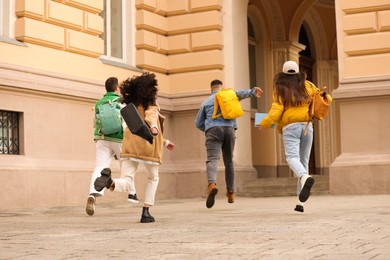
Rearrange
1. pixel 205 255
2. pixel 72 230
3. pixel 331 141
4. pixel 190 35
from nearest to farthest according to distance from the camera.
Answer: pixel 205 255 < pixel 72 230 < pixel 190 35 < pixel 331 141

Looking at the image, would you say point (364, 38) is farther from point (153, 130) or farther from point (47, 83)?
point (153, 130)

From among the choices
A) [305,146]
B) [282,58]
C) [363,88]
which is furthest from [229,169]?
[282,58]

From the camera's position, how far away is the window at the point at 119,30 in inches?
616

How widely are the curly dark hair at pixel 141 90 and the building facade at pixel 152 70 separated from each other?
4424 mm

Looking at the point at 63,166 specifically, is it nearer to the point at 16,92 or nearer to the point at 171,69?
the point at 16,92

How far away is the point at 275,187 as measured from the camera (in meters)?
15.9

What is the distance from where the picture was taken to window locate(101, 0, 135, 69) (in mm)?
15648

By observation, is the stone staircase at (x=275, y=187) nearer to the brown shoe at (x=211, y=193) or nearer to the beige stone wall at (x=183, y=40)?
the beige stone wall at (x=183, y=40)

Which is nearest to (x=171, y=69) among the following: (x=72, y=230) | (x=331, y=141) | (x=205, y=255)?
(x=331, y=141)

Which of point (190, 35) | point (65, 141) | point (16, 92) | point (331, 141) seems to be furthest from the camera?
point (331, 141)

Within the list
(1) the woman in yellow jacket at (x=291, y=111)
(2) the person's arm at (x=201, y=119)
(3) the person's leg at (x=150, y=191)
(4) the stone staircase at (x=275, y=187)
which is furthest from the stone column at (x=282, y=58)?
(3) the person's leg at (x=150, y=191)

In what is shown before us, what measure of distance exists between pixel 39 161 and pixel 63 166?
58cm

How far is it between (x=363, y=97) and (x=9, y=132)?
21.1 ft

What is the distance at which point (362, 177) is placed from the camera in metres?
14.4
